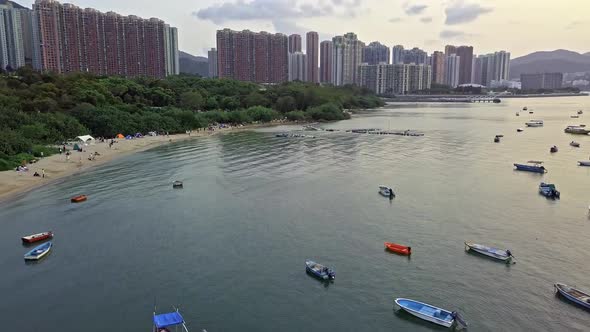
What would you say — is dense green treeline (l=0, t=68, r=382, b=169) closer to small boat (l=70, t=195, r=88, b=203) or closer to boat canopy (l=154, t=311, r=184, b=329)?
small boat (l=70, t=195, r=88, b=203)

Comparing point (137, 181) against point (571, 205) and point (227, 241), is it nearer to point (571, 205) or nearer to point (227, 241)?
point (227, 241)

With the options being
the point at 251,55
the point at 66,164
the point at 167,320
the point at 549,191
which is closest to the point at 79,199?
the point at 66,164

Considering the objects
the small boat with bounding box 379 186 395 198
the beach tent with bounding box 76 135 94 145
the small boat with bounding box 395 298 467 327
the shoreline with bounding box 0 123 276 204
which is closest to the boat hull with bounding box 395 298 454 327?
the small boat with bounding box 395 298 467 327

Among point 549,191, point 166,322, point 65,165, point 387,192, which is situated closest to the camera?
point 166,322

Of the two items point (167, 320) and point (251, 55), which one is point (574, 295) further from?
point (251, 55)

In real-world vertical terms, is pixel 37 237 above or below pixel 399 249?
above

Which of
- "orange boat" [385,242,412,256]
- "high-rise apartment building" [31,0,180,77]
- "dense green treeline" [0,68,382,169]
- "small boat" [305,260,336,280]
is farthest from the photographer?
"high-rise apartment building" [31,0,180,77]
